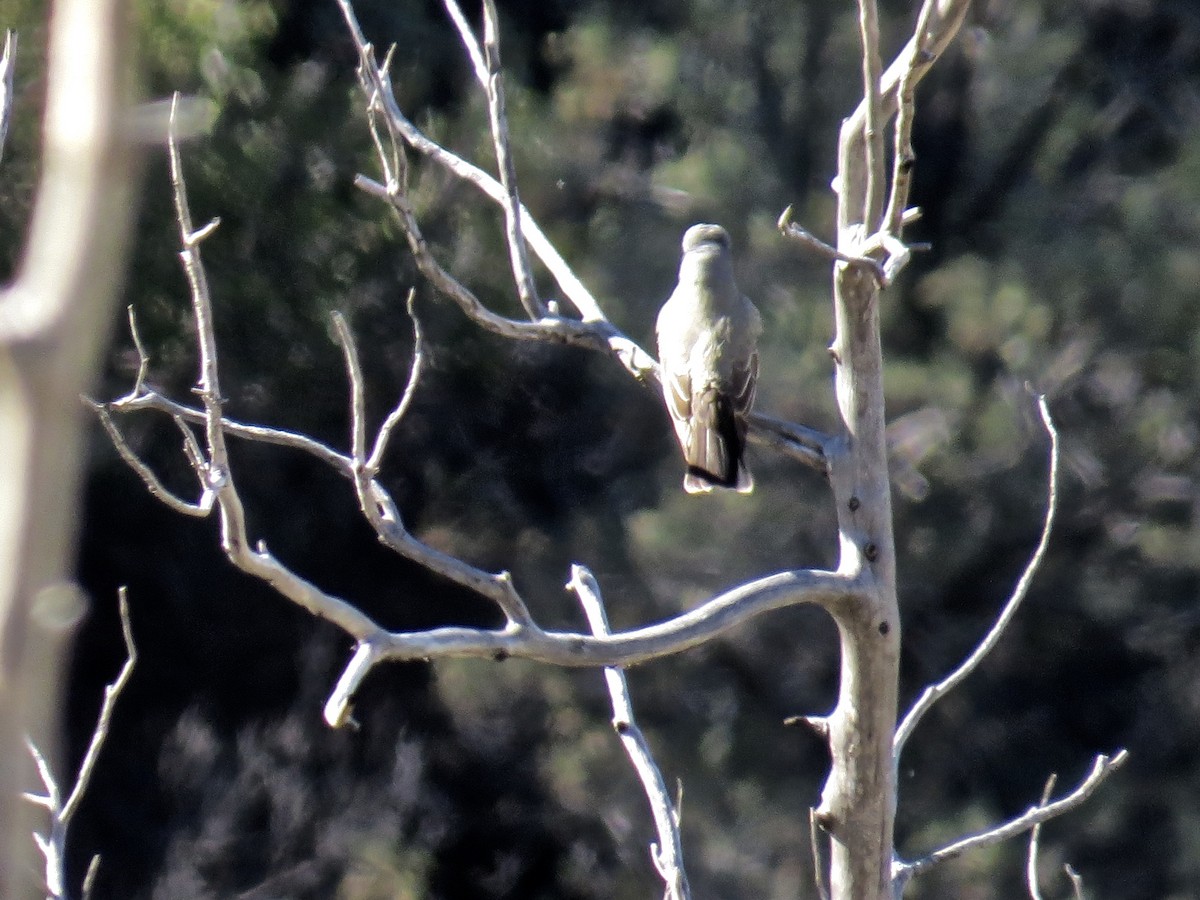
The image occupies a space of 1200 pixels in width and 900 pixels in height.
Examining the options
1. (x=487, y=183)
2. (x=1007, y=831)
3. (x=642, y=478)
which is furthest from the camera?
(x=642, y=478)

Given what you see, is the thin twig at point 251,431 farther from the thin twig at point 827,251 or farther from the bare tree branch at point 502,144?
the thin twig at point 827,251

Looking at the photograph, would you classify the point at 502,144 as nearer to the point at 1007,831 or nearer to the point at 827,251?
the point at 827,251

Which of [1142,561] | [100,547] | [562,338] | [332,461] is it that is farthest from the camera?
[1142,561]

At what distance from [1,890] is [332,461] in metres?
1.75

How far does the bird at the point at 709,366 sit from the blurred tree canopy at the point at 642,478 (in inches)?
141

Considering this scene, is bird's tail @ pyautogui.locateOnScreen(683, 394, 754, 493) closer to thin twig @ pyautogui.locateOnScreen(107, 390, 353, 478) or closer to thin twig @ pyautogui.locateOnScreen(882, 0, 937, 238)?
thin twig @ pyautogui.locateOnScreen(882, 0, 937, 238)

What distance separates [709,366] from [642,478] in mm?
4836

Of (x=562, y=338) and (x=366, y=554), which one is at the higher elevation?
(x=366, y=554)

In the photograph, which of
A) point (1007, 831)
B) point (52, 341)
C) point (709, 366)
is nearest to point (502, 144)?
point (1007, 831)

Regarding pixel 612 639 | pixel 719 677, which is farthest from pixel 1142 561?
pixel 612 639

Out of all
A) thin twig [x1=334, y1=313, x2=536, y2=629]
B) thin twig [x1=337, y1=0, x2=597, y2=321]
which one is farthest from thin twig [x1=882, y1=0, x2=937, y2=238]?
thin twig [x1=334, y1=313, x2=536, y2=629]

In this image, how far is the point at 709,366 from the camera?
15.5ft

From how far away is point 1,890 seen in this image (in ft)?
2.29

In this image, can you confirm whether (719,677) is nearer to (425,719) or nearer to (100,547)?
(425,719)
